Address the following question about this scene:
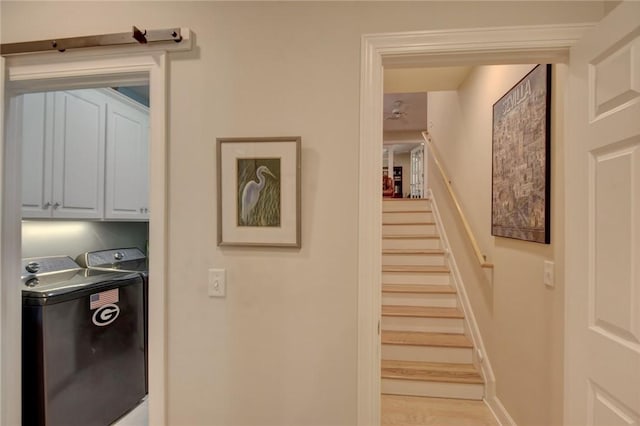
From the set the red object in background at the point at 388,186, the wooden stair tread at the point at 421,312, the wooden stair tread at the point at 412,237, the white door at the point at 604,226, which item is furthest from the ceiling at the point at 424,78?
the red object in background at the point at 388,186

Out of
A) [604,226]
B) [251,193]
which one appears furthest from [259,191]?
[604,226]

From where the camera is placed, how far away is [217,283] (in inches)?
54.1

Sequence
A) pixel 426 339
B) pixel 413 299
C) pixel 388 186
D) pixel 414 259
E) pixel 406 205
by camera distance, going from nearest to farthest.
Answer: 1. pixel 426 339
2. pixel 413 299
3. pixel 414 259
4. pixel 406 205
5. pixel 388 186

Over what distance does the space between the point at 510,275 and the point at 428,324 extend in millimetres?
1058

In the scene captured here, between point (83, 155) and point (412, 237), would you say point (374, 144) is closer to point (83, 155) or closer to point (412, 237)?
point (83, 155)

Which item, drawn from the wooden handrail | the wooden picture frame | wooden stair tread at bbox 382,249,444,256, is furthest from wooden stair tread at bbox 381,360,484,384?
wooden stair tread at bbox 382,249,444,256

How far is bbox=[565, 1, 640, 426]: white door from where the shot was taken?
3.11ft

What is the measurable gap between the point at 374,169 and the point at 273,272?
0.62 meters

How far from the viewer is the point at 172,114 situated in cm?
140

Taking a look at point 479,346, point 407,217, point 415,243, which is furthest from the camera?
point 407,217

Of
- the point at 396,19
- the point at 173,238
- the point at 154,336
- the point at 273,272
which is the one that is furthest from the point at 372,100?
the point at 154,336

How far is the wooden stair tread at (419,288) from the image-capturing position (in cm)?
311

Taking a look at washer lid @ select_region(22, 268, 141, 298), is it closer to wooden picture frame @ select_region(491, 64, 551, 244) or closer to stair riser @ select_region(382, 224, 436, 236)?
wooden picture frame @ select_region(491, 64, 551, 244)

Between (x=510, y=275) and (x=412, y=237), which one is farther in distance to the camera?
(x=412, y=237)
